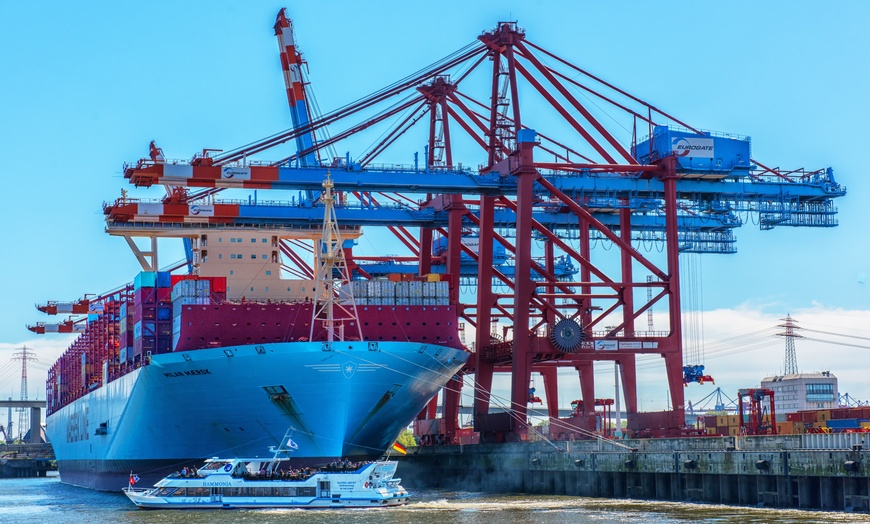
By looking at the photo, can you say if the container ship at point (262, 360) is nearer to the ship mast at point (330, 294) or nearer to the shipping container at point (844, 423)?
the ship mast at point (330, 294)

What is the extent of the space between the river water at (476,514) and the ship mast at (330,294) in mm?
7597

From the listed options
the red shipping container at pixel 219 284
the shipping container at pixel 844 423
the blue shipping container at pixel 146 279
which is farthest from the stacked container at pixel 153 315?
the shipping container at pixel 844 423

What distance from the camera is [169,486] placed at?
43156 millimetres

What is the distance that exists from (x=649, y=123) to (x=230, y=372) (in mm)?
22967

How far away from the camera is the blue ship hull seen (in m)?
47.1

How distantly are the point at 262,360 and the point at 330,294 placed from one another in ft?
12.2

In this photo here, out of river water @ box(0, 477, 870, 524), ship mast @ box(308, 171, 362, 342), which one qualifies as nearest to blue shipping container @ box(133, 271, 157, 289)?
ship mast @ box(308, 171, 362, 342)

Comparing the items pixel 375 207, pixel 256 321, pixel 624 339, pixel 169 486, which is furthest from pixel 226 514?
pixel 375 207

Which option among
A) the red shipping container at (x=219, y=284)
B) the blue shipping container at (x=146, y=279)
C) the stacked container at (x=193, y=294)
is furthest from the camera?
the blue shipping container at (x=146, y=279)

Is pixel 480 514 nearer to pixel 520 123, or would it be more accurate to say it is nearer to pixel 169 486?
pixel 169 486

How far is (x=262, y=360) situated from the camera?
155 feet

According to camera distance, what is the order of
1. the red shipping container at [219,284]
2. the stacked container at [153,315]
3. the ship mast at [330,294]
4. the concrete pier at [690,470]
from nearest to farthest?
the concrete pier at [690,470] < the ship mast at [330,294] < the red shipping container at [219,284] < the stacked container at [153,315]

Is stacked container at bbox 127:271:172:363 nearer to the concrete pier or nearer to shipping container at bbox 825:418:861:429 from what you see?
the concrete pier

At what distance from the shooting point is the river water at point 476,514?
34.0 meters
